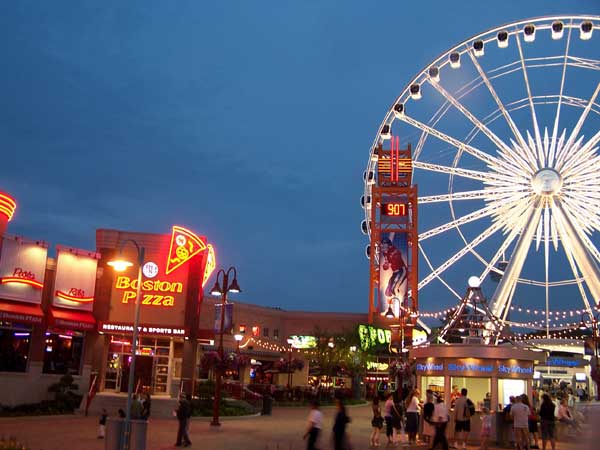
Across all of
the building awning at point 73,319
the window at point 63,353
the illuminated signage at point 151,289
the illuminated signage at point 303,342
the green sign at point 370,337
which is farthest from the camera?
the illuminated signage at point 303,342

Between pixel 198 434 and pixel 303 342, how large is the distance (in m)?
32.6

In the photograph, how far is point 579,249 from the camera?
35.9m

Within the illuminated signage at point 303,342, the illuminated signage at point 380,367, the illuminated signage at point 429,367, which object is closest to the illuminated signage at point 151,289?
the illuminated signage at point 429,367

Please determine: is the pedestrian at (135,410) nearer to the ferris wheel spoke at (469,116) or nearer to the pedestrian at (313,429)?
the pedestrian at (313,429)

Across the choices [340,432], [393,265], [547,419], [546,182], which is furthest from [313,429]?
[393,265]

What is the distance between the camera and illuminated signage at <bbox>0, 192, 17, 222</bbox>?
29250 mm

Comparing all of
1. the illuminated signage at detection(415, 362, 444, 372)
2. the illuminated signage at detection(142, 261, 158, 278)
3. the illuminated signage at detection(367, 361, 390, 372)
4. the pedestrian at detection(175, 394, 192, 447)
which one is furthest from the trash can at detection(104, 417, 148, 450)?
the illuminated signage at detection(367, 361, 390, 372)

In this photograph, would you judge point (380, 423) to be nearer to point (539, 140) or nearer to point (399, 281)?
point (539, 140)

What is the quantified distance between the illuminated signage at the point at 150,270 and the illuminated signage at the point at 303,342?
22301mm

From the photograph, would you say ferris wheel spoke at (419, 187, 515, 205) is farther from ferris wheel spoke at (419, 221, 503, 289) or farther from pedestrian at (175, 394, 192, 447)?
pedestrian at (175, 394, 192, 447)

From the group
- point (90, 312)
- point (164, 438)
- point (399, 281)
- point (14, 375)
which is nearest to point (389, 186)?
point (399, 281)

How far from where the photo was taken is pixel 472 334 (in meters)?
30.1

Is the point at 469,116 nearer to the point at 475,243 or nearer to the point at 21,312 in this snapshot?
the point at 475,243

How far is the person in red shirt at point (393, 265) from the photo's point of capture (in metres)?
60.0
